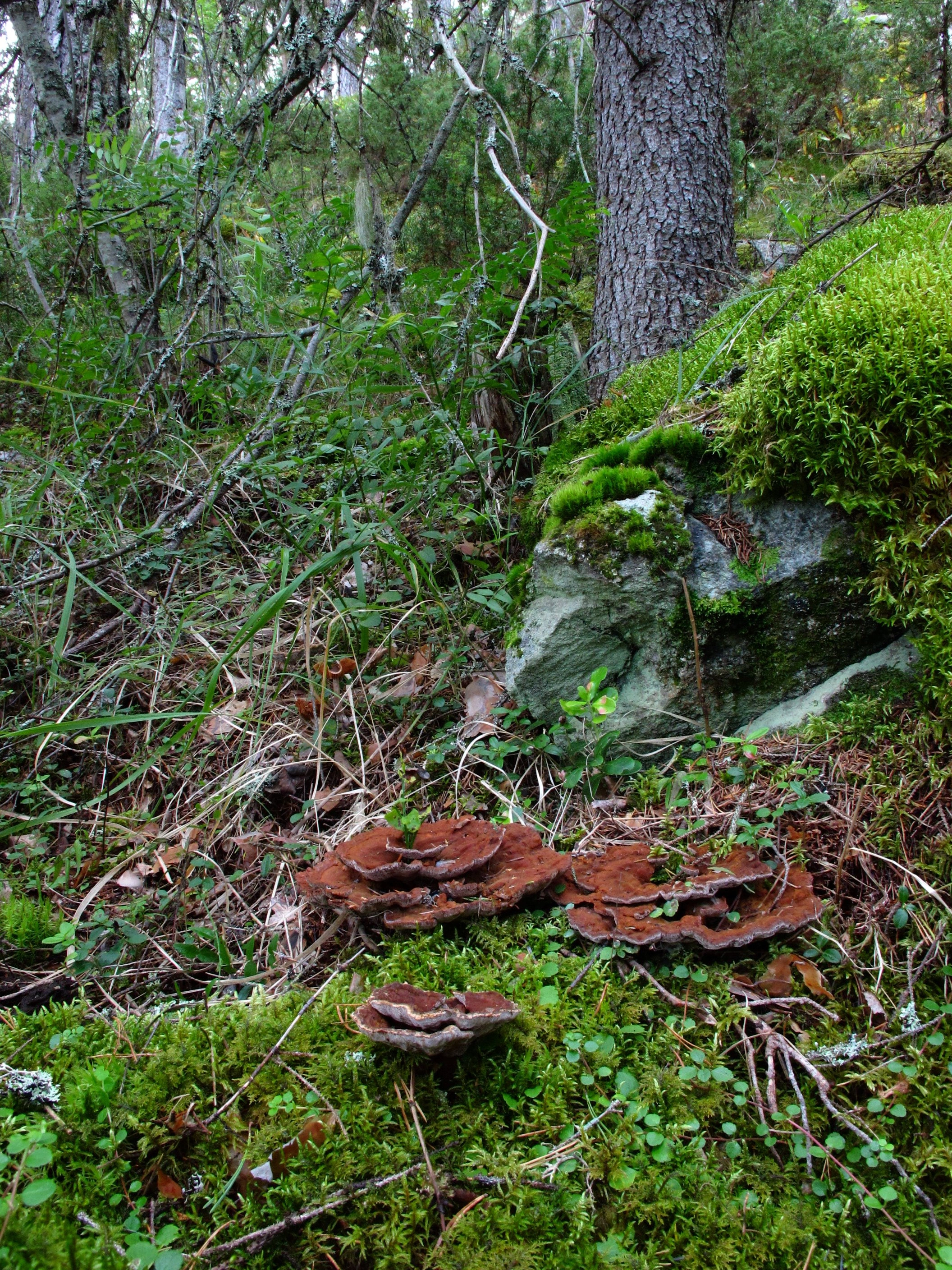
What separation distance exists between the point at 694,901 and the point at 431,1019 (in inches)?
30.5

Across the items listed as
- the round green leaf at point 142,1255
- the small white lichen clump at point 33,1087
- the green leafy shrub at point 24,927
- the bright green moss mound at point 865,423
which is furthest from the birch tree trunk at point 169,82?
the round green leaf at point 142,1255

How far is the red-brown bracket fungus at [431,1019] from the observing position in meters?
1.53

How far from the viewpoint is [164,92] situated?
32.6 feet

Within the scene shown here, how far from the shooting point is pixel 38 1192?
126 centimetres

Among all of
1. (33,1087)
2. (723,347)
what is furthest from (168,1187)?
(723,347)

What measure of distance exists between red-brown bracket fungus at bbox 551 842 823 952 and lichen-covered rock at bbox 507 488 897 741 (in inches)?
25.6

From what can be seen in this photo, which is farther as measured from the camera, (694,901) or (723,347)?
(723,347)

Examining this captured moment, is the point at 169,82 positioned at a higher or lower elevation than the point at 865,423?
higher

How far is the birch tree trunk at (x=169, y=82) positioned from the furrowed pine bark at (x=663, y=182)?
2.62 metres

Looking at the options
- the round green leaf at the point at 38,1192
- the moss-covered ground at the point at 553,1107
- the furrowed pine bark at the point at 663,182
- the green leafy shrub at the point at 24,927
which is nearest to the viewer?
the round green leaf at the point at 38,1192

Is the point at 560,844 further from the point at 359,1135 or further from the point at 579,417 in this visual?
the point at 579,417

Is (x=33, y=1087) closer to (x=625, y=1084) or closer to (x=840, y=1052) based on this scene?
(x=625, y=1084)

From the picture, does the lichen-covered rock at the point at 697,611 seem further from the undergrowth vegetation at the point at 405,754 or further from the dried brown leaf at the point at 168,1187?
the dried brown leaf at the point at 168,1187

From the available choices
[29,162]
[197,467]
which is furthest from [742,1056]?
[29,162]
